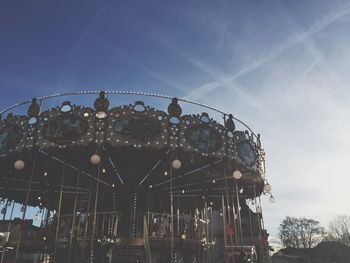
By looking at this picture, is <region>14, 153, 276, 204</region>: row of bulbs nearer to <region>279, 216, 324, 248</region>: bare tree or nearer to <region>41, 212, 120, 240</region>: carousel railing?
<region>41, 212, 120, 240</region>: carousel railing

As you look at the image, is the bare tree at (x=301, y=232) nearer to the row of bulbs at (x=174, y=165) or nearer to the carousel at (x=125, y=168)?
the carousel at (x=125, y=168)

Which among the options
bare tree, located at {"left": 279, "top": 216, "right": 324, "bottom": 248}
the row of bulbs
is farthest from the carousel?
bare tree, located at {"left": 279, "top": 216, "right": 324, "bottom": 248}

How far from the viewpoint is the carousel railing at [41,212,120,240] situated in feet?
42.6

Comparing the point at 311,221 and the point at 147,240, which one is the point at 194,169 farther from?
the point at 311,221

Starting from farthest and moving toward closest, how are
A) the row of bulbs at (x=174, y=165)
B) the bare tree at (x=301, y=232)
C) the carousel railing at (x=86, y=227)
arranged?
the bare tree at (x=301, y=232) < the carousel railing at (x=86, y=227) < the row of bulbs at (x=174, y=165)

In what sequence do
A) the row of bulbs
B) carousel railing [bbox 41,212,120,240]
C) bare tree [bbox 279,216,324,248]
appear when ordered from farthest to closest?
bare tree [bbox 279,216,324,248] < carousel railing [bbox 41,212,120,240] < the row of bulbs

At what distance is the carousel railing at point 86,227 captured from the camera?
13.0m

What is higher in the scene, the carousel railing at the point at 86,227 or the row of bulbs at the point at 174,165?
the row of bulbs at the point at 174,165

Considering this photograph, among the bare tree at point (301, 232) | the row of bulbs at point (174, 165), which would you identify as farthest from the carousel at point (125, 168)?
the bare tree at point (301, 232)

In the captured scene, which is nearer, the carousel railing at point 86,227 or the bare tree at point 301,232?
the carousel railing at point 86,227

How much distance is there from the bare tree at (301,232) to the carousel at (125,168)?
42728 mm

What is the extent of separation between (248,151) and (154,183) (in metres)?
5.09

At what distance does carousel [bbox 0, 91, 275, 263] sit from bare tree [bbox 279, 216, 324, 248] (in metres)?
42.7

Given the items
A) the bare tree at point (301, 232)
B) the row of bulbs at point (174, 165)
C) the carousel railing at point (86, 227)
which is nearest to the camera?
the row of bulbs at point (174, 165)
